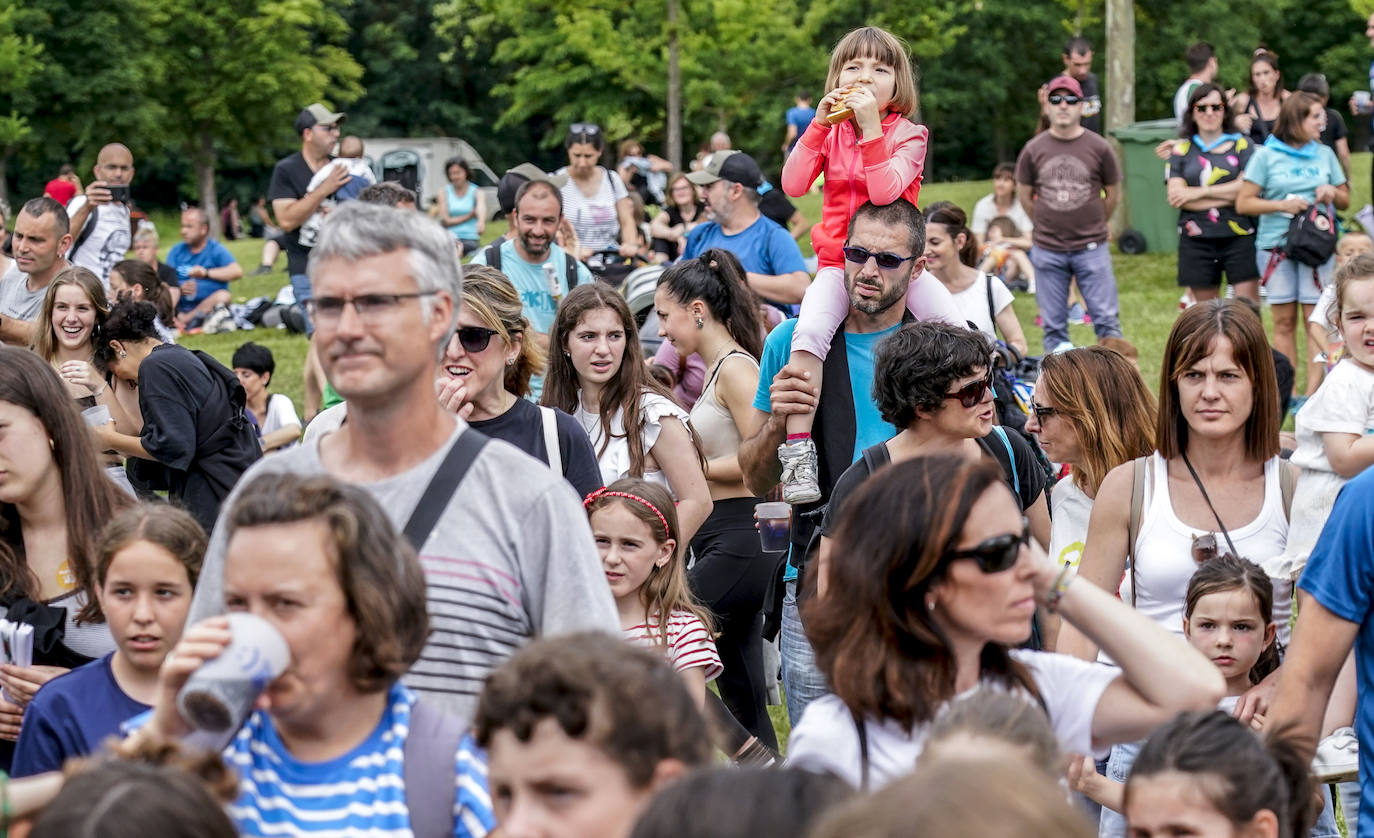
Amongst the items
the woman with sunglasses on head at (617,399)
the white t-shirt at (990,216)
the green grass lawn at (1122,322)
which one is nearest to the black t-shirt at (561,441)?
the woman with sunglasses on head at (617,399)

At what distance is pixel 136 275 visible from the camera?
8.45m

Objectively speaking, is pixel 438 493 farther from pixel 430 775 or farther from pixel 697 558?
pixel 697 558

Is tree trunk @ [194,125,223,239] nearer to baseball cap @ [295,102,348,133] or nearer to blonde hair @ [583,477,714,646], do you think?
baseball cap @ [295,102,348,133]

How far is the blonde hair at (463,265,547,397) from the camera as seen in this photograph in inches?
201

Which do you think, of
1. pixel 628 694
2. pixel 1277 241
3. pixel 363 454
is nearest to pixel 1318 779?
pixel 628 694

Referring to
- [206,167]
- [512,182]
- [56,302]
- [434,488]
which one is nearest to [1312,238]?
[512,182]

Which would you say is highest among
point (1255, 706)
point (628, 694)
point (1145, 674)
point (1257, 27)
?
point (1257, 27)

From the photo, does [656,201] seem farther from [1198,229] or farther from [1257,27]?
[1257,27]

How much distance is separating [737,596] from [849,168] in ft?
5.60

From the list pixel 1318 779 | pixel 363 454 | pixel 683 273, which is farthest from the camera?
pixel 683 273

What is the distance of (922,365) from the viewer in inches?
178

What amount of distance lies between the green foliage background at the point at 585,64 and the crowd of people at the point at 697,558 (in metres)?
21.7

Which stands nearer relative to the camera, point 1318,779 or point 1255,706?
point 1318,779

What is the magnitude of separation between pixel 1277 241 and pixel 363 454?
10.0 meters
